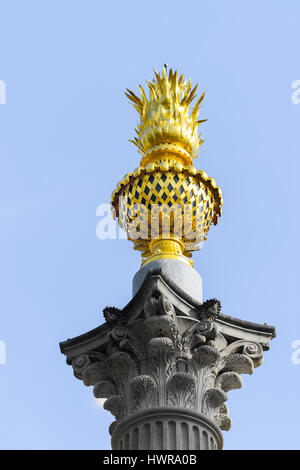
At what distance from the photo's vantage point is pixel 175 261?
24656mm

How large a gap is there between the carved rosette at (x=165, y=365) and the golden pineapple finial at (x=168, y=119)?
6.12 metres

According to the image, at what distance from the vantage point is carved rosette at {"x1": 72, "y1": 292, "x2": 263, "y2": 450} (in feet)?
70.1

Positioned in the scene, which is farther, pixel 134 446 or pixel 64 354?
pixel 64 354

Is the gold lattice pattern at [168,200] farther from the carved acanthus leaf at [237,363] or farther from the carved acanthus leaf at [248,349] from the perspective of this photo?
the carved acanthus leaf at [237,363]

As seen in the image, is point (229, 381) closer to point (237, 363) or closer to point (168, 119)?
point (237, 363)

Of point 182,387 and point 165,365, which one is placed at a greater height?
point 165,365

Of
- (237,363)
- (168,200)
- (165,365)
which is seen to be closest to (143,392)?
(165,365)

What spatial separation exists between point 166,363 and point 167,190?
5317mm

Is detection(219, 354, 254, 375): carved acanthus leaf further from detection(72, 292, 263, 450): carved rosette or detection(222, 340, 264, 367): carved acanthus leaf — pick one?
detection(222, 340, 264, 367): carved acanthus leaf

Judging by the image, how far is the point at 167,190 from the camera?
25.2 m

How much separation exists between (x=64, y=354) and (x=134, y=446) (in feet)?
11.1
